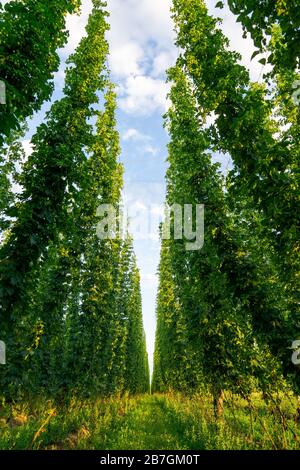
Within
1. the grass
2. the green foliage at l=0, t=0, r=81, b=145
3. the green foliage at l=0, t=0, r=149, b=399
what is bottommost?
the grass

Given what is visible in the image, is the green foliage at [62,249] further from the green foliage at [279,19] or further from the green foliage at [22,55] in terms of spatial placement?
→ the green foliage at [279,19]

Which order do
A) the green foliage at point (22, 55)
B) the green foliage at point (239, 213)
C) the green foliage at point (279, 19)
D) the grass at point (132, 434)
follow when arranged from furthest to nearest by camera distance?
the grass at point (132, 434) → the green foliage at point (22, 55) → the green foliage at point (239, 213) → the green foliage at point (279, 19)

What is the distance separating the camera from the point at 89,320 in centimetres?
1472

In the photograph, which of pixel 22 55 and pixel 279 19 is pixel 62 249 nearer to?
pixel 22 55

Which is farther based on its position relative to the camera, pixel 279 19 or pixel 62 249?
pixel 62 249

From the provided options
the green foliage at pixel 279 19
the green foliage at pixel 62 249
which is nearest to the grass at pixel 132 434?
the green foliage at pixel 62 249

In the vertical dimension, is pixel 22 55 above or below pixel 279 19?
above

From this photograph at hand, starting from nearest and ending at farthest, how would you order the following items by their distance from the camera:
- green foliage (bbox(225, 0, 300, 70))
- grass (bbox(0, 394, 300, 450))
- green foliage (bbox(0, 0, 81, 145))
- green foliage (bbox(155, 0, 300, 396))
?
green foliage (bbox(225, 0, 300, 70)) → green foliage (bbox(155, 0, 300, 396)) → green foliage (bbox(0, 0, 81, 145)) → grass (bbox(0, 394, 300, 450))

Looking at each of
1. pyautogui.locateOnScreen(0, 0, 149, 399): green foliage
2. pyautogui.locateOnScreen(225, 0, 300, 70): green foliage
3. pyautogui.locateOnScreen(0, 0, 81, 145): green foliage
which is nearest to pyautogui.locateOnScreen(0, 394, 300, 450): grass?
pyautogui.locateOnScreen(0, 0, 149, 399): green foliage

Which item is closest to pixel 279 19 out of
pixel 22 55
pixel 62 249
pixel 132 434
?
pixel 22 55

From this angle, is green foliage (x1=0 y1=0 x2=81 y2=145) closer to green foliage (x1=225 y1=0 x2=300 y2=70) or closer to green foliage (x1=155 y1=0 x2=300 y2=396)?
green foliage (x1=155 y1=0 x2=300 y2=396)
